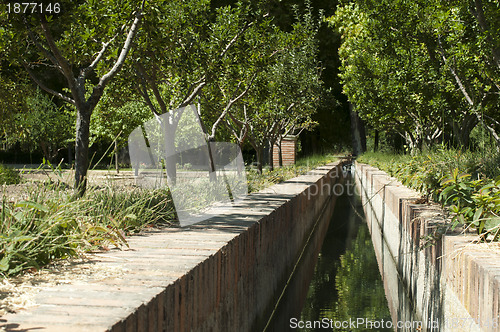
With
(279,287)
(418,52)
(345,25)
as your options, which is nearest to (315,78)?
(418,52)

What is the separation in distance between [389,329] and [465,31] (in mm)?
6746

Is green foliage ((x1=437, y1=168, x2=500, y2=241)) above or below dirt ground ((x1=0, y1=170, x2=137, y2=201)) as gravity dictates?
below

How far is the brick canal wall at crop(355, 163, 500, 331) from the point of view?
4223mm

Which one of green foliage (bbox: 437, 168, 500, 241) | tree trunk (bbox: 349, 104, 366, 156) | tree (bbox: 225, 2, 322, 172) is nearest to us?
green foliage (bbox: 437, 168, 500, 241)

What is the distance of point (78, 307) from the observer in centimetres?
310

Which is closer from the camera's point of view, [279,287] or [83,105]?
[83,105]

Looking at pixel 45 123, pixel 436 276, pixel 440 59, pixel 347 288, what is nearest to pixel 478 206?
pixel 436 276

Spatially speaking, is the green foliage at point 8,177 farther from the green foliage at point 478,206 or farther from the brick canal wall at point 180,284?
the green foliage at point 478,206

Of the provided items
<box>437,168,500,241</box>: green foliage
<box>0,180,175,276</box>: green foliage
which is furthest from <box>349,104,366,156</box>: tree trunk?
<box>0,180,175,276</box>: green foliage

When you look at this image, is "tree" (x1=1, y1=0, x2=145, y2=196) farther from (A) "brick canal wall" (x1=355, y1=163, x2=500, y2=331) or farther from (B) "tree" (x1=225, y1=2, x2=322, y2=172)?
(B) "tree" (x1=225, y1=2, x2=322, y2=172)

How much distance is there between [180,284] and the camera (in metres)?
3.84

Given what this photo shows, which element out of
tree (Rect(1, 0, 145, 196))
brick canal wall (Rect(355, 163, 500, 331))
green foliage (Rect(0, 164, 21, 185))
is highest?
tree (Rect(1, 0, 145, 196))

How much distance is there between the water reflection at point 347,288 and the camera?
8.32m

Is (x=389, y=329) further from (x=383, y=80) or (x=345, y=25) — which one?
(x=345, y=25)
